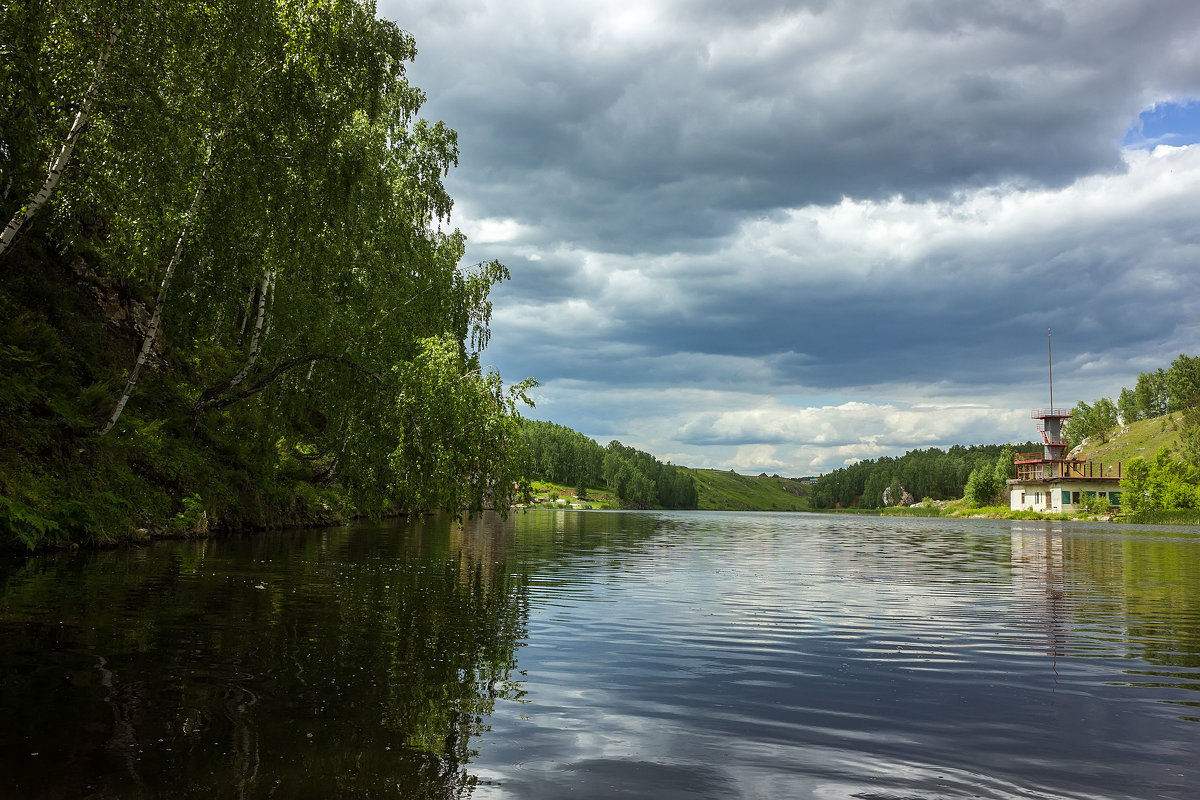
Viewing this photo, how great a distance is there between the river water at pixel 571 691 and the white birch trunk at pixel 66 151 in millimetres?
8212

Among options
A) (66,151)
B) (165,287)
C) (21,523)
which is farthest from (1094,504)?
(66,151)

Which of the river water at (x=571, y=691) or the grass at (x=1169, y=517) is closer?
the river water at (x=571, y=691)

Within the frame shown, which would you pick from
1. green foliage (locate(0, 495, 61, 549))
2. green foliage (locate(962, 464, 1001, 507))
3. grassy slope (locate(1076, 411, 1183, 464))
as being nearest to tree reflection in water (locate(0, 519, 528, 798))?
green foliage (locate(0, 495, 61, 549))

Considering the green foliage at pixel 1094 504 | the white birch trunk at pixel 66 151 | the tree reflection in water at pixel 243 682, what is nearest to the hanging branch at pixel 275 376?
the white birch trunk at pixel 66 151

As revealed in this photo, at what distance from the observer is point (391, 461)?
21.7 meters

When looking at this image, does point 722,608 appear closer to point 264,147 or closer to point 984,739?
Result: point 984,739

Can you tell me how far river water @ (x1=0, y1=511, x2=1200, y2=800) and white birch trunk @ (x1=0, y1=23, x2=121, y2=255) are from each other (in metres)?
8.21

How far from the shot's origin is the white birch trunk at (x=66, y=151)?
16391 mm

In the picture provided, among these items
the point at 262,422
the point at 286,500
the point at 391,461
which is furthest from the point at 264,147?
the point at 286,500

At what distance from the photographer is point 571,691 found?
28.3 feet

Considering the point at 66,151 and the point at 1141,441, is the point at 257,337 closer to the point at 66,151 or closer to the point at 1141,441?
the point at 66,151

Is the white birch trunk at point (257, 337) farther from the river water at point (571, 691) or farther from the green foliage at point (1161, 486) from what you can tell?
the green foliage at point (1161, 486)

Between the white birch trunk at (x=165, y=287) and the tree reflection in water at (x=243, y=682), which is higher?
the white birch trunk at (x=165, y=287)

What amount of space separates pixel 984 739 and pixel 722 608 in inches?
356
